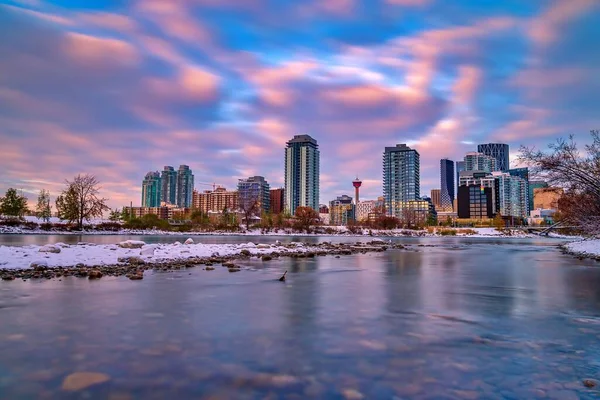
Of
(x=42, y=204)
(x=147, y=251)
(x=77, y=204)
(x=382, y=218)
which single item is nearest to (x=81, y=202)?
(x=77, y=204)

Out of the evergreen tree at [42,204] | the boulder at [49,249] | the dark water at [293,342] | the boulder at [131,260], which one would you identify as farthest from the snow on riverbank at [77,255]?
the evergreen tree at [42,204]

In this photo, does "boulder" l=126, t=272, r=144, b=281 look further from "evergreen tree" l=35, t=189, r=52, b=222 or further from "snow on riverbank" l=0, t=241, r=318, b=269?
"evergreen tree" l=35, t=189, r=52, b=222

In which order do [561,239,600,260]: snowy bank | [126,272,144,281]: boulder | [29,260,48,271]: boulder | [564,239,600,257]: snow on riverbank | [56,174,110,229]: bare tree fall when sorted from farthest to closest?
[56,174,110,229]: bare tree < [564,239,600,257]: snow on riverbank < [561,239,600,260]: snowy bank < [29,260,48,271]: boulder < [126,272,144,281]: boulder

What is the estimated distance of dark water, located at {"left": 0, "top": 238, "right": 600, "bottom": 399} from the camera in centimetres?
506

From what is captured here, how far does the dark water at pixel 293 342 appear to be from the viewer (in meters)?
5.06

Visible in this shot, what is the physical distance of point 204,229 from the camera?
400 feet

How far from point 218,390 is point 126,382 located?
4.39 feet

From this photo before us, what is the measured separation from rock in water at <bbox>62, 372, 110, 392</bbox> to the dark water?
122mm

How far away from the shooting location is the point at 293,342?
23.6ft

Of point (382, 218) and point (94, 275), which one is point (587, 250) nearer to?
point (94, 275)

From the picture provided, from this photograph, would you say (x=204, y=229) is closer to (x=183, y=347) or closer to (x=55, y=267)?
(x=55, y=267)

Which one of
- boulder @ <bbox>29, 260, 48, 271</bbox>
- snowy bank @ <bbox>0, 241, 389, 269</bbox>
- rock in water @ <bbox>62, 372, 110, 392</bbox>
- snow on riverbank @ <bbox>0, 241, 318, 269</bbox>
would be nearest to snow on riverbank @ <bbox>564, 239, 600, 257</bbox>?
snowy bank @ <bbox>0, 241, 389, 269</bbox>

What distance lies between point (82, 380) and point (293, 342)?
3.59 metres

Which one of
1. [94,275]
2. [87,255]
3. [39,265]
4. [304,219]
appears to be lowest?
[94,275]
